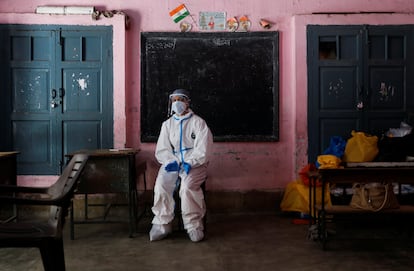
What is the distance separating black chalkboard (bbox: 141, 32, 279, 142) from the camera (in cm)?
542

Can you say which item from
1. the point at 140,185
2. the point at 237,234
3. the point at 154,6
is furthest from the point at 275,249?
the point at 154,6

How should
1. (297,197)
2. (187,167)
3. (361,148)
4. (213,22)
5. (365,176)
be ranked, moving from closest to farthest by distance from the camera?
(365,176) → (187,167) → (361,148) → (297,197) → (213,22)

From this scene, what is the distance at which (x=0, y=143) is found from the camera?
5301 mm

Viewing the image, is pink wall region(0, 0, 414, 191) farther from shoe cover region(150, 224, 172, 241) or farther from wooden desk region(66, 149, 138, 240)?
shoe cover region(150, 224, 172, 241)

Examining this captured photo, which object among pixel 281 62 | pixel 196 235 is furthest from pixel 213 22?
pixel 196 235

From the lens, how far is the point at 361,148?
15.9 feet

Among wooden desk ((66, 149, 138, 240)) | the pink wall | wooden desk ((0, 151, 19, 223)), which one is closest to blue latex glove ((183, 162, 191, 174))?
wooden desk ((66, 149, 138, 240))

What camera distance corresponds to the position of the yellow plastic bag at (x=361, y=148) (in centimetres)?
483

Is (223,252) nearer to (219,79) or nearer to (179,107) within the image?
(179,107)

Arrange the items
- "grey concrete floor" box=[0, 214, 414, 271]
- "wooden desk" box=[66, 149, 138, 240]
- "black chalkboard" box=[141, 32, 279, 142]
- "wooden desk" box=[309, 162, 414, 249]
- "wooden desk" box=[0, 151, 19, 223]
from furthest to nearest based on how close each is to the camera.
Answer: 1. "black chalkboard" box=[141, 32, 279, 142]
2. "wooden desk" box=[66, 149, 138, 240]
3. "wooden desk" box=[0, 151, 19, 223]
4. "wooden desk" box=[309, 162, 414, 249]
5. "grey concrete floor" box=[0, 214, 414, 271]

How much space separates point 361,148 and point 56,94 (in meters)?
3.45

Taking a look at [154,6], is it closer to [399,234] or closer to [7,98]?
[7,98]

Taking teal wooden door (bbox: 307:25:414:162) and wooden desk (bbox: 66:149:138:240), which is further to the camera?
teal wooden door (bbox: 307:25:414:162)

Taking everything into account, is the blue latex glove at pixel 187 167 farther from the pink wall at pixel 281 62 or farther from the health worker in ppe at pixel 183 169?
the pink wall at pixel 281 62
